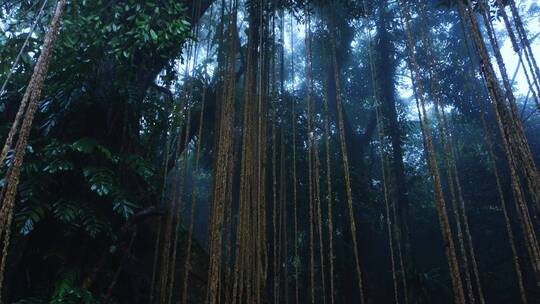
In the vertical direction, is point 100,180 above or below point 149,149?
below

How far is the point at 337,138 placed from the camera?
850 cm

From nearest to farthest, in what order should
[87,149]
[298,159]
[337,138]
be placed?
[87,149] < [298,159] < [337,138]

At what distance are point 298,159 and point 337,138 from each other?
2390mm

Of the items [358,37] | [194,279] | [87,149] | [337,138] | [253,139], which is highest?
[358,37]

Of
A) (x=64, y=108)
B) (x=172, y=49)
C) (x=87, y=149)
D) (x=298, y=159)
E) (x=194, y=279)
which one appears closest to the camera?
(x=87, y=149)

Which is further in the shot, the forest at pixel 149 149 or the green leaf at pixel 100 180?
the green leaf at pixel 100 180

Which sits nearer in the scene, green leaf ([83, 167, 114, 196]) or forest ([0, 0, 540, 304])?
forest ([0, 0, 540, 304])

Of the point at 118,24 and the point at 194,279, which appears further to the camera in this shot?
the point at 194,279

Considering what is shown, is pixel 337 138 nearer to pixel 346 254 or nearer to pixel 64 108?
pixel 346 254

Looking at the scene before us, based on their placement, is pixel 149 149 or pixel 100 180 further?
pixel 149 149

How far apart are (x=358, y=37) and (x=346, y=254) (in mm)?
5654

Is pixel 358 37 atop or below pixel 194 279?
atop

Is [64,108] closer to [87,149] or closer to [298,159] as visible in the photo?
[87,149]

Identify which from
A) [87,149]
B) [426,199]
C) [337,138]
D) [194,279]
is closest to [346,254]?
A: [337,138]
